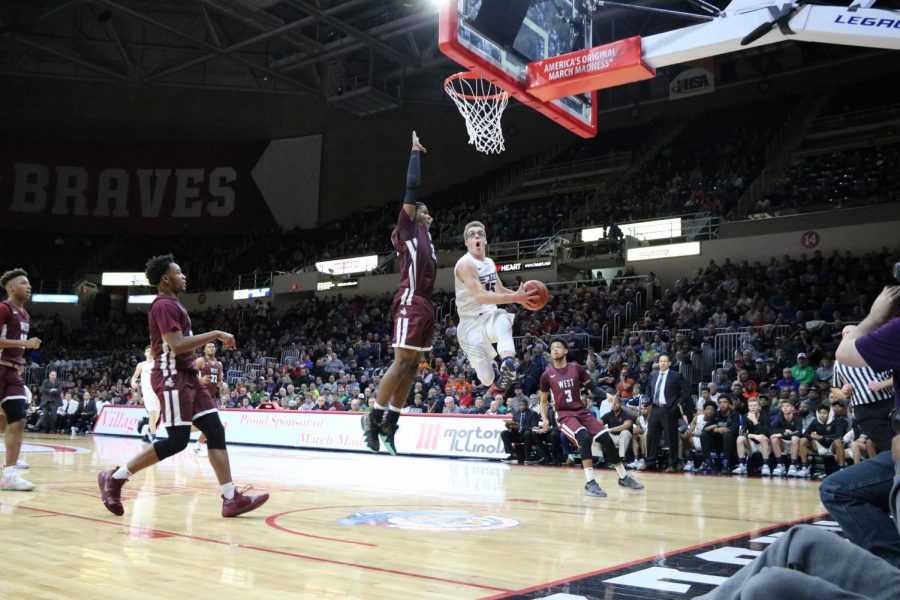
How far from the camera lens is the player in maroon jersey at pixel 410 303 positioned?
6.20 m

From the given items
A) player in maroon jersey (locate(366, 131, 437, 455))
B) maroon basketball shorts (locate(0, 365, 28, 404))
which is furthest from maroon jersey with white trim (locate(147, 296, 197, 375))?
maroon basketball shorts (locate(0, 365, 28, 404))

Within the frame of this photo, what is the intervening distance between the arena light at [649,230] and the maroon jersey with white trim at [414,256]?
1862 cm

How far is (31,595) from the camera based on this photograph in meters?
3.81

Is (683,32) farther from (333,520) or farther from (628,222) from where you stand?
(628,222)

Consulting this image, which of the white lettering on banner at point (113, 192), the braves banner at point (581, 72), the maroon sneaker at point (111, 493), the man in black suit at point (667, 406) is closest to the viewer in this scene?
the maroon sneaker at point (111, 493)

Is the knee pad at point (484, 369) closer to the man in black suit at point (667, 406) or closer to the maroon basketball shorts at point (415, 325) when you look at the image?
the maroon basketball shorts at point (415, 325)

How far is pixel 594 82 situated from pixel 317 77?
935 inches

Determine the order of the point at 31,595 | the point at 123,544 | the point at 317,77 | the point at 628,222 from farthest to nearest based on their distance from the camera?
the point at 317,77 < the point at 628,222 < the point at 123,544 < the point at 31,595

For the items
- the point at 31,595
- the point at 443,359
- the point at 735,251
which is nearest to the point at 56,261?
the point at 443,359

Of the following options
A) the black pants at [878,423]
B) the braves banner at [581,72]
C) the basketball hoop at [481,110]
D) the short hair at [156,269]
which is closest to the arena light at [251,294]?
the basketball hoop at [481,110]

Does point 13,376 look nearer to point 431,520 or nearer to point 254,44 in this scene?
point 431,520

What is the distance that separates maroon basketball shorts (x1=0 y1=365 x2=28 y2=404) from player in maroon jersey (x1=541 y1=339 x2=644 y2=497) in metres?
5.80

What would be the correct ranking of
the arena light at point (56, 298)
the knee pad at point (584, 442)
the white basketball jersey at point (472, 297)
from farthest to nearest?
the arena light at point (56, 298), the knee pad at point (584, 442), the white basketball jersey at point (472, 297)

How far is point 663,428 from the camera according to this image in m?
13.2
